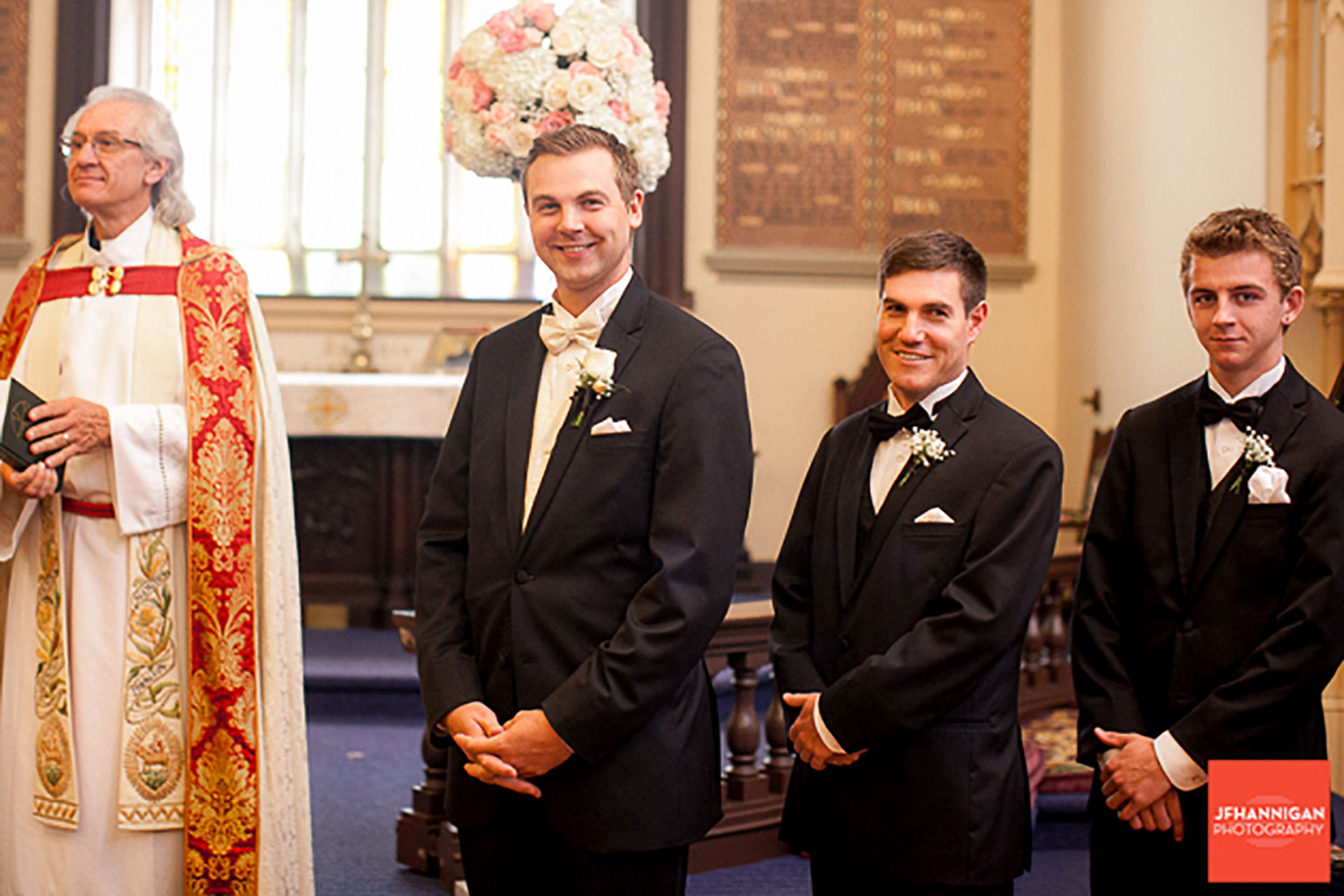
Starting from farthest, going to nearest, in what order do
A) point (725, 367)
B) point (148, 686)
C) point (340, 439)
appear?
1. point (340, 439)
2. point (148, 686)
3. point (725, 367)

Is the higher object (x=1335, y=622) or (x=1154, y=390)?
(x=1154, y=390)

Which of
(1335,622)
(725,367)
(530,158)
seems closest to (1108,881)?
(1335,622)

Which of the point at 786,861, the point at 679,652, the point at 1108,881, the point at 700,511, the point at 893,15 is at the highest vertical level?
the point at 893,15

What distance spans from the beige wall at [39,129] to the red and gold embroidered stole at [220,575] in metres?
5.31

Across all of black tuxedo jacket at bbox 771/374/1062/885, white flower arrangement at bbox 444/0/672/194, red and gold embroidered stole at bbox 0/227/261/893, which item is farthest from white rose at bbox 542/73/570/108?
black tuxedo jacket at bbox 771/374/1062/885

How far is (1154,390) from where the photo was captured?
6359 millimetres

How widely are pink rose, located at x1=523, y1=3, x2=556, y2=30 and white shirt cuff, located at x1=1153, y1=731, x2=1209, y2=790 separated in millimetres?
2214

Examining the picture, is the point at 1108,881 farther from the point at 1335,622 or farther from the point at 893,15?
the point at 893,15

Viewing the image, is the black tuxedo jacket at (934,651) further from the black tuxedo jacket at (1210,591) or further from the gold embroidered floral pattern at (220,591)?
the gold embroidered floral pattern at (220,591)

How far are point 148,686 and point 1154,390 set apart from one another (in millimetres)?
5111

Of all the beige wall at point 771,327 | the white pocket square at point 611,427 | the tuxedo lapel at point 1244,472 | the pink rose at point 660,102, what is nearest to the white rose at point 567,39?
the pink rose at point 660,102

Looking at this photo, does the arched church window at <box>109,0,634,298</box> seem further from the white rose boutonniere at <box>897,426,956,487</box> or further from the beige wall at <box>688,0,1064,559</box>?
the white rose boutonniere at <box>897,426,956,487</box>

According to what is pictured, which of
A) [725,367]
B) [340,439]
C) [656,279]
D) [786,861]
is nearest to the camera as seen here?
[725,367]

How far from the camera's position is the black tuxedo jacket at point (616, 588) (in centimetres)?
183
